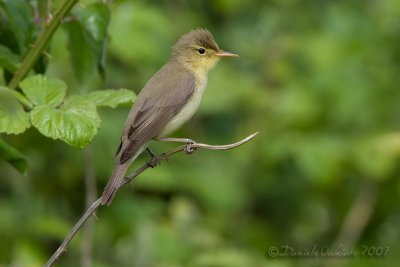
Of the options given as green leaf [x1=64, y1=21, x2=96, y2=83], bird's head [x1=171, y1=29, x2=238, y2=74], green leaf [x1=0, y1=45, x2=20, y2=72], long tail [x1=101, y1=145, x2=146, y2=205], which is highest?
green leaf [x1=0, y1=45, x2=20, y2=72]

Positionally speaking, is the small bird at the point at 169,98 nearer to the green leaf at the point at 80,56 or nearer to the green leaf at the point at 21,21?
the green leaf at the point at 80,56

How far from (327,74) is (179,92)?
2.69 metres

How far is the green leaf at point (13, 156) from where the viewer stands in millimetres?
2645

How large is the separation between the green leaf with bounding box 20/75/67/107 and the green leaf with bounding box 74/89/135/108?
83 mm

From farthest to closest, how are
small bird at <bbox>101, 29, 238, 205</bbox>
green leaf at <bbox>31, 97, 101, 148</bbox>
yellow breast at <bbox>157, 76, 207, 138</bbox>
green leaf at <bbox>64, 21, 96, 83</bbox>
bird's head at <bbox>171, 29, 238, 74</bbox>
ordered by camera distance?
bird's head at <bbox>171, 29, 238, 74</bbox>
yellow breast at <bbox>157, 76, 207, 138</bbox>
small bird at <bbox>101, 29, 238, 205</bbox>
green leaf at <bbox>64, 21, 96, 83</bbox>
green leaf at <bbox>31, 97, 101, 148</bbox>

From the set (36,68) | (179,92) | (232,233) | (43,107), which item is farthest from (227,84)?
(43,107)

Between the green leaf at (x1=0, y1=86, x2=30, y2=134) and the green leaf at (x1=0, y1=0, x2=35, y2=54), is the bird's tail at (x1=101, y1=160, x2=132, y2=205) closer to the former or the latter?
the green leaf at (x1=0, y1=86, x2=30, y2=134)

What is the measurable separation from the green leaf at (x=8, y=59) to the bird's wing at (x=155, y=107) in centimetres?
67

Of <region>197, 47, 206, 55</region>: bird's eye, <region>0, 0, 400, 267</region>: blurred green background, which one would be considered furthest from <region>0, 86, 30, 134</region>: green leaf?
<region>0, 0, 400, 267</region>: blurred green background

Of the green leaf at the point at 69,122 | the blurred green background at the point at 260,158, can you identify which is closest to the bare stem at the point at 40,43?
the green leaf at the point at 69,122

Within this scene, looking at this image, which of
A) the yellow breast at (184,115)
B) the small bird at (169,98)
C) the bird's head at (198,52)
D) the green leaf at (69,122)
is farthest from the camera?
the bird's head at (198,52)

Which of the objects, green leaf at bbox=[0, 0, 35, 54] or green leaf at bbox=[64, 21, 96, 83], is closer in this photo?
green leaf at bbox=[0, 0, 35, 54]

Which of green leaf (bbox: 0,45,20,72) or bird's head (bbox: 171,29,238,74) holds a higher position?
green leaf (bbox: 0,45,20,72)

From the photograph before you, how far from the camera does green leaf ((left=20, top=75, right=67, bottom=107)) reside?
104 inches
